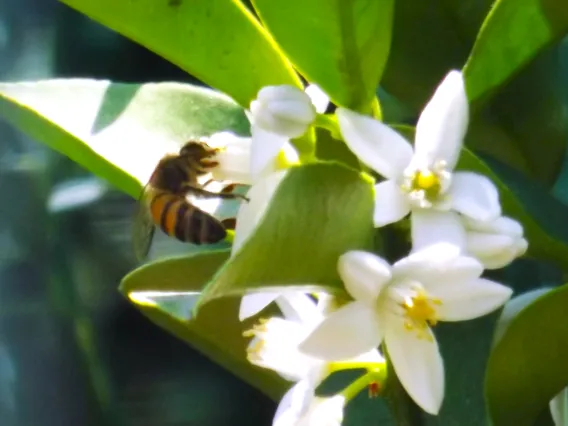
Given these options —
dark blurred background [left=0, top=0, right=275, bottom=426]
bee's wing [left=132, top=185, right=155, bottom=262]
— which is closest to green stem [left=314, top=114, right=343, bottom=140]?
bee's wing [left=132, top=185, right=155, bottom=262]

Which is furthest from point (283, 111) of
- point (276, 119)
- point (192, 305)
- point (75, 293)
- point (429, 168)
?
point (75, 293)

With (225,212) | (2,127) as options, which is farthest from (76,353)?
(225,212)

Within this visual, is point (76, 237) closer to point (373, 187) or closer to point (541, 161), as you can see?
point (541, 161)

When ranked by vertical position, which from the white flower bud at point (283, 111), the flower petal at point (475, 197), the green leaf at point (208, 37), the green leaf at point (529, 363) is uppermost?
the green leaf at point (208, 37)

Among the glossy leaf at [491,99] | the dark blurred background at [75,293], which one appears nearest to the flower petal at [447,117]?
the glossy leaf at [491,99]

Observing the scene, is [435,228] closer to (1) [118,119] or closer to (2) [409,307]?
(2) [409,307]

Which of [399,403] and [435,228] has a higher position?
[435,228]

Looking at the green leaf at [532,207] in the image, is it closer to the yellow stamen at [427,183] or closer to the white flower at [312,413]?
the yellow stamen at [427,183]

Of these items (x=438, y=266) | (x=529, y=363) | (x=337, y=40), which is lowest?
(x=529, y=363)
